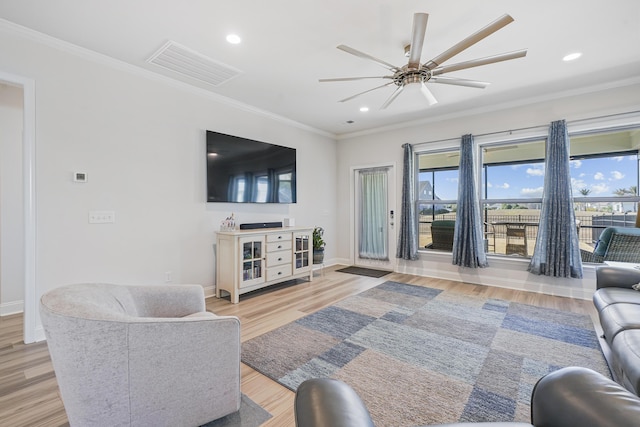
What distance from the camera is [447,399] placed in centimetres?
178

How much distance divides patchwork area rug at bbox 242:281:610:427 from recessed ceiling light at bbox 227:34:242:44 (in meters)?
2.70

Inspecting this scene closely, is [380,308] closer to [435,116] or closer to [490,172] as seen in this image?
[490,172]

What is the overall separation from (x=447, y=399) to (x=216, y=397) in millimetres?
1372

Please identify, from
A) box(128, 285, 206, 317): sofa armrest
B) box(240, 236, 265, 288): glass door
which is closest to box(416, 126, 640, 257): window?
box(240, 236, 265, 288): glass door

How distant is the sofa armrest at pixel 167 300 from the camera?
1915 mm

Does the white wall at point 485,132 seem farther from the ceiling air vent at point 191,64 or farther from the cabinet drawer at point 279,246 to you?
the ceiling air vent at point 191,64

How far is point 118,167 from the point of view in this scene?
9.93 feet

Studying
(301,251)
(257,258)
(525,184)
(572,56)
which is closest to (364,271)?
(301,251)

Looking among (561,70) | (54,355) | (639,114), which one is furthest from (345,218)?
(54,355)

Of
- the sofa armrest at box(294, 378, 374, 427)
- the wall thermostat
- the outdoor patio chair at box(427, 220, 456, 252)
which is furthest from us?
the outdoor patio chair at box(427, 220, 456, 252)

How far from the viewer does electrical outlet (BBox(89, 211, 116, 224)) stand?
285cm

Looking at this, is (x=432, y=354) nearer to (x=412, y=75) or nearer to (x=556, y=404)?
(x=556, y=404)

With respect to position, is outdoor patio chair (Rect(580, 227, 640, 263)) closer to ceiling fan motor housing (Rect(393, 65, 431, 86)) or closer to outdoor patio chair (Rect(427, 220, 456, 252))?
outdoor patio chair (Rect(427, 220, 456, 252))

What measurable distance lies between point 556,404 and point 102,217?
362 centimetres
